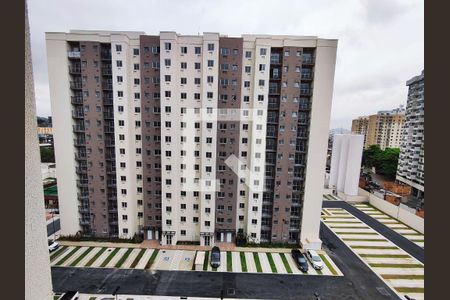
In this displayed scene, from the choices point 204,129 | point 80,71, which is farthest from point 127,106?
point 204,129

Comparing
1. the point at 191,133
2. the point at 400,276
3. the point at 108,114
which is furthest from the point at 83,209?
the point at 400,276

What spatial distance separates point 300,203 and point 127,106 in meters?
25.6

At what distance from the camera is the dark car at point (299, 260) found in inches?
859

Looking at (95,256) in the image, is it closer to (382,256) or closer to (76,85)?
(76,85)

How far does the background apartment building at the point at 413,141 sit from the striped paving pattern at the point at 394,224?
742 inches

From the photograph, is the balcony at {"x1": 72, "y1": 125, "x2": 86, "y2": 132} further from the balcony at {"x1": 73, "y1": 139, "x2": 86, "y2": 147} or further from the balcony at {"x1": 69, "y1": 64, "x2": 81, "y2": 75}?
the balcony at {"x1": 69, "y1": 64, "x2": 81, "y2": 75}

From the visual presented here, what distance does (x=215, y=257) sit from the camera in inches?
901

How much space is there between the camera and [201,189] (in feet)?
84.3

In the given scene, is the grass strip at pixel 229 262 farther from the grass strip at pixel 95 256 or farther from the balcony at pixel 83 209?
the balcony at pixel 83 209

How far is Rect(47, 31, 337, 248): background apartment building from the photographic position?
2431 centimetres

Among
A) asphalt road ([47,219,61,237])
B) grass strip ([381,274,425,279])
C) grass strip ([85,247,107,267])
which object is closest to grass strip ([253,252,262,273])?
grass strip ([381,274,425,279])

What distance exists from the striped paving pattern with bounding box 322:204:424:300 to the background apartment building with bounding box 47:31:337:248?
244 inches

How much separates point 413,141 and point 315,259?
49.8 metres

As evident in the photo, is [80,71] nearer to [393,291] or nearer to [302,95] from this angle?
[302,95]
